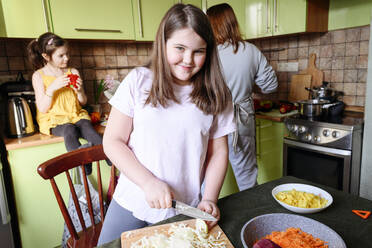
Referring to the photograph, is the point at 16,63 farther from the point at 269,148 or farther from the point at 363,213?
the point at 363,213

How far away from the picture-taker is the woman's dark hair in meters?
1.65

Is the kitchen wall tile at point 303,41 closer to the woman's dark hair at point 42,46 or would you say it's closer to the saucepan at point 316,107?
the saucepan at point 316,107

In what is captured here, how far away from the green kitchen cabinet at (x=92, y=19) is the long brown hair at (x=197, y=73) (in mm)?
1257

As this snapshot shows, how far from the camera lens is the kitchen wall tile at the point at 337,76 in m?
2.05

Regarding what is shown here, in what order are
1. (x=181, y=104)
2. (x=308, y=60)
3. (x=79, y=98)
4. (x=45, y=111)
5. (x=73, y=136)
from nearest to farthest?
(x=181, y=104) → (x=73, y=136) → (x=45, y=111) → (x=79, y=98) → (x=308, y=60)

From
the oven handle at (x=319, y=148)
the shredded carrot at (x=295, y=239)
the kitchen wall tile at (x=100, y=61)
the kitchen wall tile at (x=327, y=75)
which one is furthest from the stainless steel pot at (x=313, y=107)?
the kitchen wall tile at (x=100, y=61)

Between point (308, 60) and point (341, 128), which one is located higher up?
point (308, 60)

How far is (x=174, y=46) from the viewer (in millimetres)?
743

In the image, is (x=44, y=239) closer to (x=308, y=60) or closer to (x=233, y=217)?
(x=233, y=217)

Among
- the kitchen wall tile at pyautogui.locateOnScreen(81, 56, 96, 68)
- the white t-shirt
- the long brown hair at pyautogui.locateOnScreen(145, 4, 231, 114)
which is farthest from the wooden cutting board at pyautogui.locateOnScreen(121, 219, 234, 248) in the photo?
the kitchen wall tile at pyautogui.locateOnScreen(81, 56, 96, 68)

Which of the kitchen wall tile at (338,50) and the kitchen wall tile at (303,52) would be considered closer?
the kitchen wall tile at (338,50)

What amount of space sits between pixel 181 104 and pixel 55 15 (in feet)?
4.50

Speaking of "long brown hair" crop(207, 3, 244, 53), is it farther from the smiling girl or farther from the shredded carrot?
the shredded carrot

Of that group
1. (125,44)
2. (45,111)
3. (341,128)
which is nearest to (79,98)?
(45,111)
